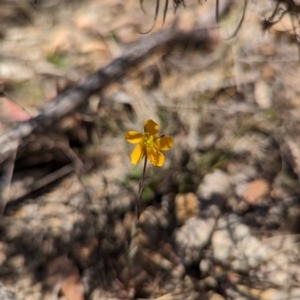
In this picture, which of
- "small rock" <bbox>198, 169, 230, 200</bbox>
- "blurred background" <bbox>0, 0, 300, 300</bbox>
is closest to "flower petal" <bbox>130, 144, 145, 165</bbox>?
"blurred background" <bbox>0, 0, 300, 300</bbox>

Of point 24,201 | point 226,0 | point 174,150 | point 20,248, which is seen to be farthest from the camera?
point 226,0

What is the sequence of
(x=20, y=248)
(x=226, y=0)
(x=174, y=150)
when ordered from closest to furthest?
(x=20, y=248)
(x=174, y=150)
(x=226, y=0)

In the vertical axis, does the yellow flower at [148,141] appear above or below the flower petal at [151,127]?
below

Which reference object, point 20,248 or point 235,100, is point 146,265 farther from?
point 235,100

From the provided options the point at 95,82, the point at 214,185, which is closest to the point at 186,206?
the point at 214,185

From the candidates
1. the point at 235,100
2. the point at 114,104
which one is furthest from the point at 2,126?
the point at 235,100

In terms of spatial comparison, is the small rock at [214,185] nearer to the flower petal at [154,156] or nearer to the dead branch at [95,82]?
the flower petal at [154,156]

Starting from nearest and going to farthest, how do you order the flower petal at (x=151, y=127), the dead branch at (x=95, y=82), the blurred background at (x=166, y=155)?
the flower petal at (x=151, y=127), the blurred background at (x=166, y=155), the dead branch at (x=95, y=82)

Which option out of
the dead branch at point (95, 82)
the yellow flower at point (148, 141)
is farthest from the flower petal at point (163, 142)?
the dead branch at point (95, 82)

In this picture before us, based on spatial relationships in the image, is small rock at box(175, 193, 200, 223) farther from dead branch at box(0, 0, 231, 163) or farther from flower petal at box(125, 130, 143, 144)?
dead branch at box(0, 0, 231, 163)
